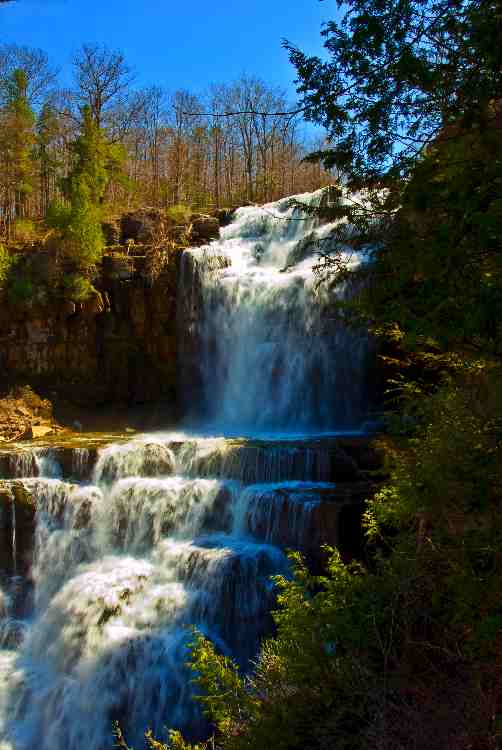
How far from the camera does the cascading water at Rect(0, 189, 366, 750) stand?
27.7ft

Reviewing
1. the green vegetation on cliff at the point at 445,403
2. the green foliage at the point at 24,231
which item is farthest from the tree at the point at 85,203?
the green vegetation on cliff at the point at 445,403

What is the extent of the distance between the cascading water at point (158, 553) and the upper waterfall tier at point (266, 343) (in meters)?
0.05

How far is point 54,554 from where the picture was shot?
35.3 ft

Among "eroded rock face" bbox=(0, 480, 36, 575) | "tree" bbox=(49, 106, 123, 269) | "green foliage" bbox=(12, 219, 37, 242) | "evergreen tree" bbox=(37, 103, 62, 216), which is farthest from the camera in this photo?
"evergreen tree" bbox=(37, 103, 62, 216)

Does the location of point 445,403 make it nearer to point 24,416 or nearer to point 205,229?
point 24,416

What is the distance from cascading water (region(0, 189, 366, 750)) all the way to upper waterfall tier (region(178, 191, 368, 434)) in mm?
53

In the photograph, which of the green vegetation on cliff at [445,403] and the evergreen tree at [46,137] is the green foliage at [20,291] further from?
the green vegetation on cliff at [445,403]

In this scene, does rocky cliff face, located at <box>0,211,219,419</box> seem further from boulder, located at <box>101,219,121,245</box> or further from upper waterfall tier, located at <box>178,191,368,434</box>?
boulder, located at <box>101,219,121,245</box>

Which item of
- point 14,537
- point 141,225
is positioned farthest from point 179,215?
point 14,537

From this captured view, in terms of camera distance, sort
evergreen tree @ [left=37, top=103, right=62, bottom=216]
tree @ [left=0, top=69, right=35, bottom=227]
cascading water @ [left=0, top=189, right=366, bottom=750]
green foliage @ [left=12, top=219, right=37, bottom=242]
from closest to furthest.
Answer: cascading water @ [left=0, top=189, right=366, bottom=750]
green foliage @ [left=12, top=219, right=37, bottom=242]
tree @ [left=0, top=69, right=35, bottom=227]
evergreen tree @ [left=37, top=103, right=62, bottom=216]

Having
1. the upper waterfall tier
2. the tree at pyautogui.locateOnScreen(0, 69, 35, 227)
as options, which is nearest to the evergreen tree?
the tree at pyautogui.locateOnScreen(0, 69, 35, 227)

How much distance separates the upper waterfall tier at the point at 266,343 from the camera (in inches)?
576

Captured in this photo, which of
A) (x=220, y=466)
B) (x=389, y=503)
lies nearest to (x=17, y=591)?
(x=220, y=466)

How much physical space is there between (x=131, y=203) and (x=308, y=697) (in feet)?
89.3
